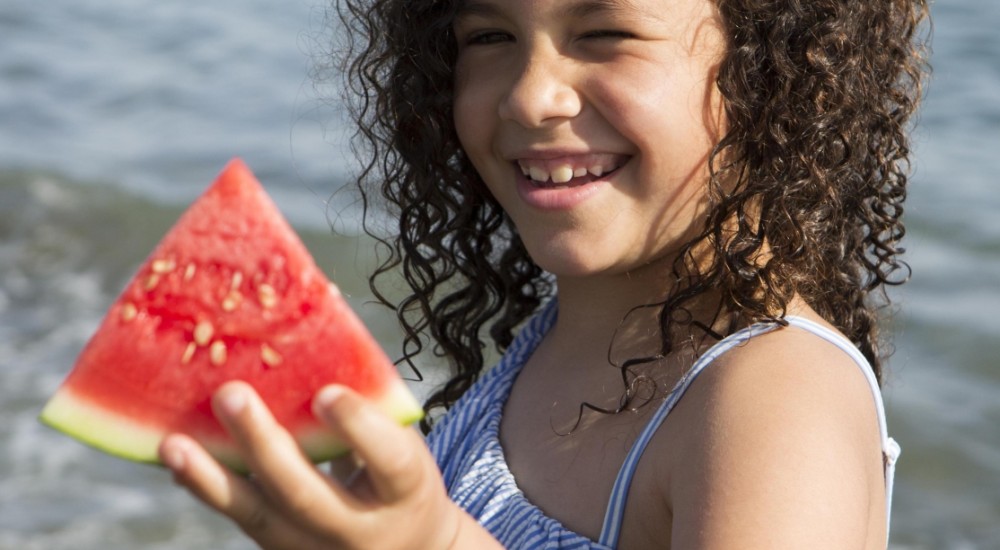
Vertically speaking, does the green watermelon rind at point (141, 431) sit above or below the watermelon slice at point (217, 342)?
below

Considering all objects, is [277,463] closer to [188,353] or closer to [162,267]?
[188,353]

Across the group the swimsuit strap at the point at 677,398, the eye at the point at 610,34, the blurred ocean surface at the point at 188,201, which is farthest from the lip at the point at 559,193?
the blurred ocean surface at the point at 188,201

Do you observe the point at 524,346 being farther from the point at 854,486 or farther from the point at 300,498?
the point at 300,498

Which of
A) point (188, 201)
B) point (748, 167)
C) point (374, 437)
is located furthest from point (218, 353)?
point (188, 201)

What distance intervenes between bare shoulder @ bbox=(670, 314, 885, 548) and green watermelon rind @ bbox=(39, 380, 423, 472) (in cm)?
61

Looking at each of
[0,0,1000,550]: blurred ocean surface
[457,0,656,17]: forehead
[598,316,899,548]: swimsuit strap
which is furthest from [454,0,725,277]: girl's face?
[0,0,1000,550]: blurred ocean surface

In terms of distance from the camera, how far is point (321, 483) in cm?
160

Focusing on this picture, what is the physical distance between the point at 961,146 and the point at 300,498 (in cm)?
680

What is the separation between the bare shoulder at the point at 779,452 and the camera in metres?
2.00

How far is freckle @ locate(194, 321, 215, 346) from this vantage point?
1706 millimetres

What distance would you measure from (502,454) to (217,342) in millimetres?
1115

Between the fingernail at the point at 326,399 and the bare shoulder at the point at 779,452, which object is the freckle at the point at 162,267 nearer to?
the fingernail at the point at 326,399

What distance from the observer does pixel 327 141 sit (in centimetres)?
844

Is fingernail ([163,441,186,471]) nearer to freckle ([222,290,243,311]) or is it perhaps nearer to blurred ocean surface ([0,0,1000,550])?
freckle ([222,290,243,311])
